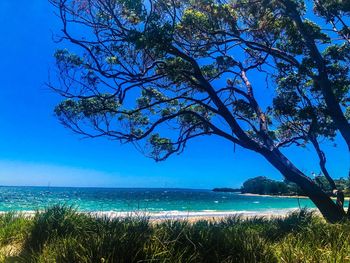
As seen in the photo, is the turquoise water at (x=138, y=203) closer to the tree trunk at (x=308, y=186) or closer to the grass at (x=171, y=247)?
the tree trunk at (x=308, y=186)

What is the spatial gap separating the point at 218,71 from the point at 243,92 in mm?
1605

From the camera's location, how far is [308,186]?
1150cm

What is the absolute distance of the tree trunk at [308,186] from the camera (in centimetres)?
1127

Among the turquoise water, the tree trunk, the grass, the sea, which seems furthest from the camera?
the turquoise water

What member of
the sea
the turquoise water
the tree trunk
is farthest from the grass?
the tree trunk

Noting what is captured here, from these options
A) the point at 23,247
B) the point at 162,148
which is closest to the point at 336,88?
the point at 162,148

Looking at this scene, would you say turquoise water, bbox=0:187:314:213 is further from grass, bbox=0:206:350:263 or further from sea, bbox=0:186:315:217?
grass, bbox=0:206:350:263

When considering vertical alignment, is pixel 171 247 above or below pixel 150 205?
below

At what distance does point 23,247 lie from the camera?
738 cm

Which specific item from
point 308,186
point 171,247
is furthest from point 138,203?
point 308,186

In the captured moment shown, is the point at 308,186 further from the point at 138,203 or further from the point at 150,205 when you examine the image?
the point at 150,205

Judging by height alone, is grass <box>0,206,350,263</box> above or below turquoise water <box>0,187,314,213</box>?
below

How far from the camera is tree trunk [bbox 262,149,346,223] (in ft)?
37.0

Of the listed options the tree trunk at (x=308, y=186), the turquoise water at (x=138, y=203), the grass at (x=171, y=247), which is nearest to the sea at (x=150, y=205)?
the turquoise water at (x=138, y=203)
